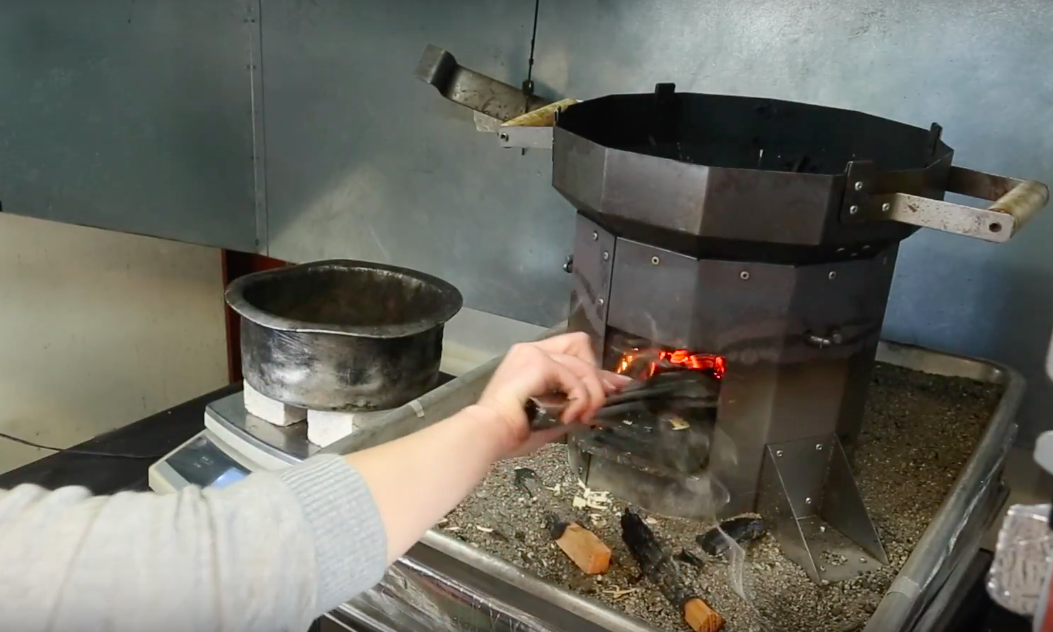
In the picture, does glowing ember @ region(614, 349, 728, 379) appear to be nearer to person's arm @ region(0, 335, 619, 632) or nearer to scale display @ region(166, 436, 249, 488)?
person's arm @ region(0, 335, 619, 632)

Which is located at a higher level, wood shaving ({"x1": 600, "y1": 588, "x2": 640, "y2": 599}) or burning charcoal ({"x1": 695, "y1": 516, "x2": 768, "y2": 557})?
burning charcoal ({"x1": 695, "y1": 516, "x2": 768, "y2": 557})

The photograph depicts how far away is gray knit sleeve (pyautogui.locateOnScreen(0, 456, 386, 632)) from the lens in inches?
19.3

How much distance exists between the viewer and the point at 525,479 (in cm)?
91

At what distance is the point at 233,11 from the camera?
5.05 feet

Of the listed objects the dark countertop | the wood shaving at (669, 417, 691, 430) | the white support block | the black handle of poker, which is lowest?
the dark countertop

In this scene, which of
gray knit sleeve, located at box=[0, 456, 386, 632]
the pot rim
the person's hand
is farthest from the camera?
the pot rim

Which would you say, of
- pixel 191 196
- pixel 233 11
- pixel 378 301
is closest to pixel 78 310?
pixel 191 196

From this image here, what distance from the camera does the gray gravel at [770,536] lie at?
74 centimetres

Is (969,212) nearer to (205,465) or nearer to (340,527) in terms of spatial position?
(340,527)

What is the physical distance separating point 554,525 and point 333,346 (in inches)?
16.2

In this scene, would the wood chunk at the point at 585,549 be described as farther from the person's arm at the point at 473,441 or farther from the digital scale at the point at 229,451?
the digital scale at the point at 229,451

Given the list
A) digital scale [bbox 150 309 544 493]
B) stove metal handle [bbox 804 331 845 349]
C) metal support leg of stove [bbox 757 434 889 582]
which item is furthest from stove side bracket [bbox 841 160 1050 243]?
digital scale [bbox 150 309 544 493]

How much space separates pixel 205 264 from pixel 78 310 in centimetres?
29

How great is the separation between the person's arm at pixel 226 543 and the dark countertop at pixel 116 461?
2.60ft
